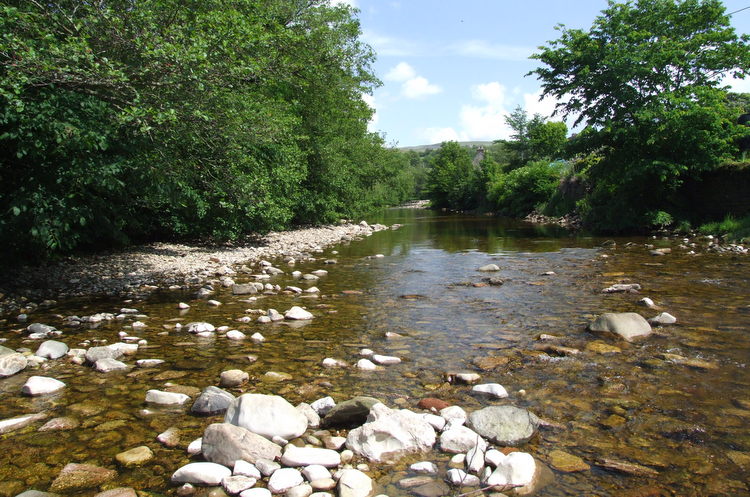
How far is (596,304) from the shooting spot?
8.14 m

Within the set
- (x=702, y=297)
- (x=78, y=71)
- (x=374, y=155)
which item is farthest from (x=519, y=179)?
(x=78, y=71)

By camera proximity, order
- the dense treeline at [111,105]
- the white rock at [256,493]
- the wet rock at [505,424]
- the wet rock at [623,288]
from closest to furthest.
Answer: the white rock at [256,493] < the wet rock at [505,424] < the dense treeline at [111,105] < the wet rock at [623,288]

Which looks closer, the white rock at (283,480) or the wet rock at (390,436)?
the white rock at (283,480)

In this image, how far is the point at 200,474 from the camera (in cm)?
307

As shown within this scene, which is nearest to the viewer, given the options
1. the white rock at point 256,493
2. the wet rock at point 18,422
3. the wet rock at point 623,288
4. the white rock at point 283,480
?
the white rock at point 256,493

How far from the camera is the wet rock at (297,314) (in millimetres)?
7559

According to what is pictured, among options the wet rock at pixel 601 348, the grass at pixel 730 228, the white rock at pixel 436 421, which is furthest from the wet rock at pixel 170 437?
the grass at pixel 730 228

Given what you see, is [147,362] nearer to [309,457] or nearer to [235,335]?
[235,335]

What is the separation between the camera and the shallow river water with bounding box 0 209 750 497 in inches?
129

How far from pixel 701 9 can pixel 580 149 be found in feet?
23.0

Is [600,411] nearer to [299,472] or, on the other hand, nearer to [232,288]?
[299,472]

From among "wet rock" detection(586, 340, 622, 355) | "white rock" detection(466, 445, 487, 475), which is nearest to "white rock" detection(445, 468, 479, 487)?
"white rock" detection(466, 445, 487, 475)

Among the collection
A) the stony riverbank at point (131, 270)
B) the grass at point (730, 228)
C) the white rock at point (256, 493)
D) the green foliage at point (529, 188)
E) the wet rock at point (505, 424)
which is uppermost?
the green foliage at point (529, 188)

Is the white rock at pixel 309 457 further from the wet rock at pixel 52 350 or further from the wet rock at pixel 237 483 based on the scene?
the wet rock at pixel 52 350
